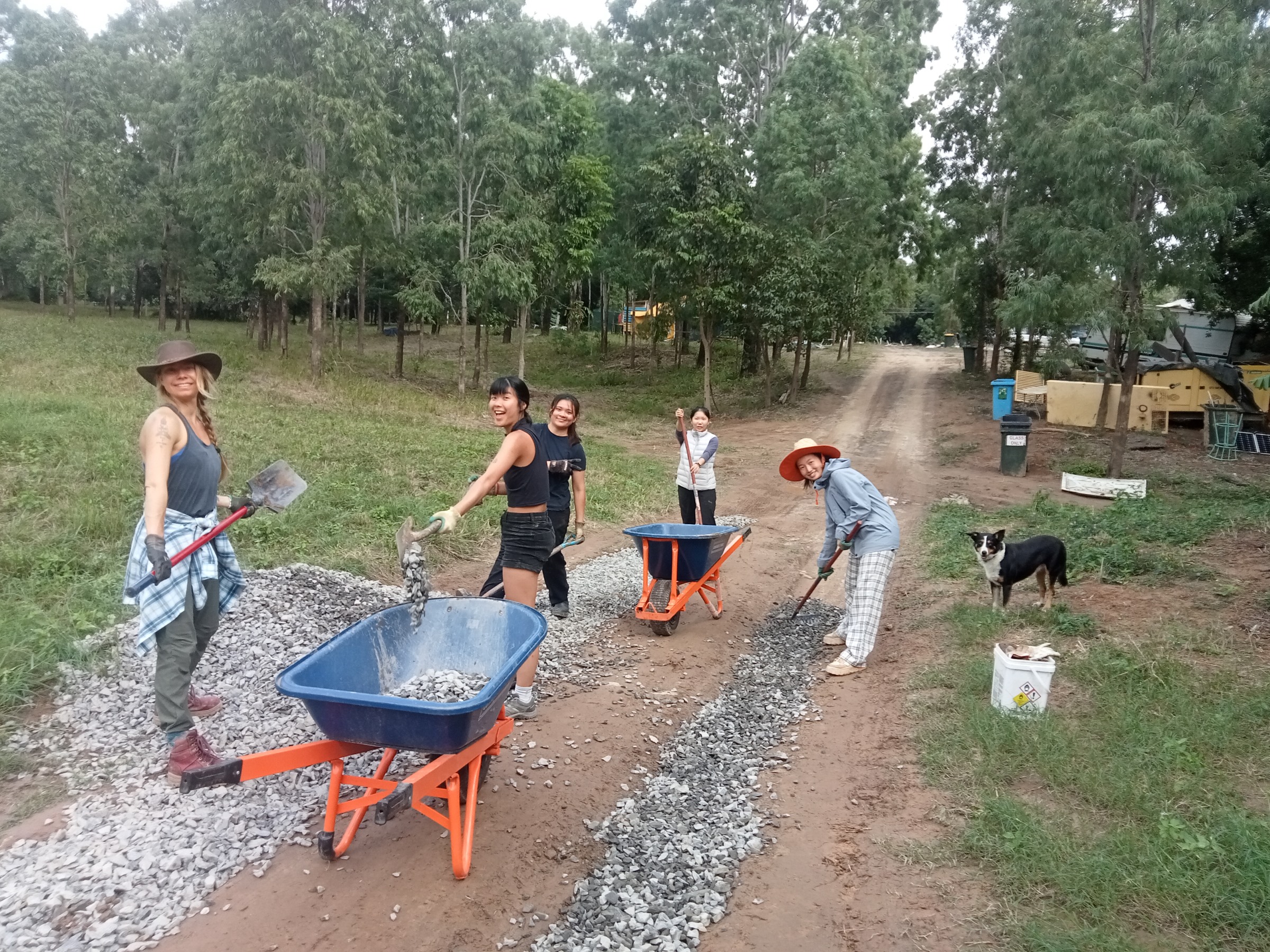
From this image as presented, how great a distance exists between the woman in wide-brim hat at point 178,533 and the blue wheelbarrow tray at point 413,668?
60 centimetres

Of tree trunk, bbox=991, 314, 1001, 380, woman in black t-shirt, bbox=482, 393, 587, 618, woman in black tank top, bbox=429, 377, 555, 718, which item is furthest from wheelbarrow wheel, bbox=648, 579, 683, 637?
tree trunk, bbox=991, 314, 1001, 380

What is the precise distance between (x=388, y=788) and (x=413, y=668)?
0.75m

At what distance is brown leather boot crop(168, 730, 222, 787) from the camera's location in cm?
352

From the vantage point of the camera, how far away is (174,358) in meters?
3.59

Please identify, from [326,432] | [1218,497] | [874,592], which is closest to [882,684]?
[874,592]

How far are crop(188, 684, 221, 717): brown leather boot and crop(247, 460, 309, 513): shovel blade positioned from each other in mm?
Result: 1051

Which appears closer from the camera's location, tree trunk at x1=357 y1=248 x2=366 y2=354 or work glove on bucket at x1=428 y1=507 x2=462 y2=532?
work glove on bucket at x1=428 y1=507 x2=462 y2=532

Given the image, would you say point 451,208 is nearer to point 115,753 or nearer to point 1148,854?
point 115,753

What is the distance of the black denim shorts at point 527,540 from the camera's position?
14.3 feet

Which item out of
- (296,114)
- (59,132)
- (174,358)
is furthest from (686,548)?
(59,132)

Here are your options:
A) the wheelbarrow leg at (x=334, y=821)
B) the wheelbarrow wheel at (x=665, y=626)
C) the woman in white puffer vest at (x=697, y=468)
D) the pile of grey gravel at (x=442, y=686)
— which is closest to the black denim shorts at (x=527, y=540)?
the pile of grey gravel at (x=442, y=686)

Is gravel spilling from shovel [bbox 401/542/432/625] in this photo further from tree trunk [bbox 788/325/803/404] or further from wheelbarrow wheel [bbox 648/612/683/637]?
tree trunk [bbox 788/325/803/404]

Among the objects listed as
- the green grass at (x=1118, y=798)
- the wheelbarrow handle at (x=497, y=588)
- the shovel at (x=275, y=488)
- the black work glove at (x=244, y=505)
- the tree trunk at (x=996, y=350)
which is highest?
the tree trunk at (x=996, y=350)

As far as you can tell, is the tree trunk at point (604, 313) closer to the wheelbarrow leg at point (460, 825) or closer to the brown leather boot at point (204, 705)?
the brown leather boot at point (204, 705)
